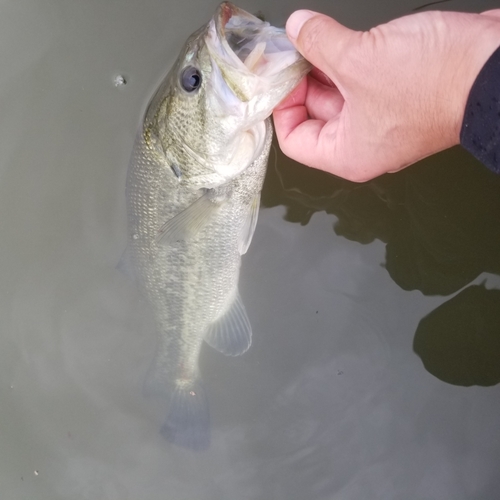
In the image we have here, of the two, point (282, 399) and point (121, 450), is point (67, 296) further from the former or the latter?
point (282, 399)

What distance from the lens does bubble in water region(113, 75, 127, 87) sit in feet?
7.72

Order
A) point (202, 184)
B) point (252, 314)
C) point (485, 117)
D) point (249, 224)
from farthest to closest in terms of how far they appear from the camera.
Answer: point (252, 314), point (249, 224), point (202, 184), point (485, 117)

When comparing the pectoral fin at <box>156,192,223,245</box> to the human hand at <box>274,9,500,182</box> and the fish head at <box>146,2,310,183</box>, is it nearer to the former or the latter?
the fish head at <box>146,2,310,183</box>

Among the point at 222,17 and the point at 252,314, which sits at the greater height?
the point at 222,17

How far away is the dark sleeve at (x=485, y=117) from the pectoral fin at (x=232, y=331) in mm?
1205

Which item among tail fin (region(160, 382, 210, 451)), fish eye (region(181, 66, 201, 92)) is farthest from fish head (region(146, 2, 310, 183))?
tail fin (region(160, 382, 210, 451))

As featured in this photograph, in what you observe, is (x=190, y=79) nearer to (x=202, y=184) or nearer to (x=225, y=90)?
(x=225, y=90)

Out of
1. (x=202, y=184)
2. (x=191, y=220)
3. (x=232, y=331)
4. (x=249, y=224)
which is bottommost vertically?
(x=232, y=331)

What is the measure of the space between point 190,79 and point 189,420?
5.80ft

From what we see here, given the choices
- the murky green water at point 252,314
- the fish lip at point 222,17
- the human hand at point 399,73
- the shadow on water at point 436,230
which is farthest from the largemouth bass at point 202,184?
the shadow on water at point 436,230

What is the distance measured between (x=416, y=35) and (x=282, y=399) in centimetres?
196

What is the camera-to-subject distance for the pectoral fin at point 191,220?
1.72 metres

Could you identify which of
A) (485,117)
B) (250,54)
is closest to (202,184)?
(250,54)

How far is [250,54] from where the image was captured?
1429mm
